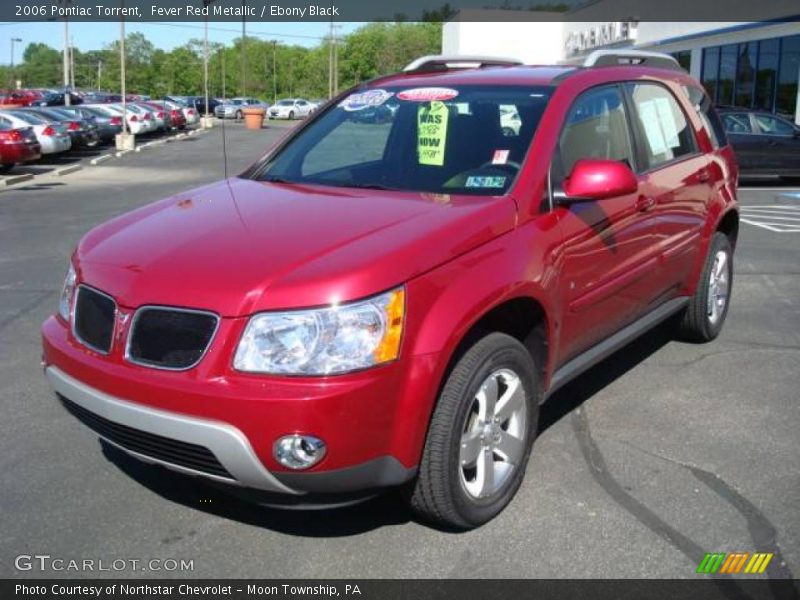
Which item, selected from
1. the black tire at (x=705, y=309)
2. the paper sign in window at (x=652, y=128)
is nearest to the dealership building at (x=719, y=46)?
the black tire at (x=705, y=309)

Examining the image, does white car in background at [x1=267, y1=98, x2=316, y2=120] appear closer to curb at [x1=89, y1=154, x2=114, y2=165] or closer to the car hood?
curb at [x1=89, y1=154, x2=114, y2=165]

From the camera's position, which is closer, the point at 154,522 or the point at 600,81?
the point at 154,522

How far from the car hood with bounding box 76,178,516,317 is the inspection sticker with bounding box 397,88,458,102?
0.79 meters

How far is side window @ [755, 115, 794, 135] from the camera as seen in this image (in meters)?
16.4

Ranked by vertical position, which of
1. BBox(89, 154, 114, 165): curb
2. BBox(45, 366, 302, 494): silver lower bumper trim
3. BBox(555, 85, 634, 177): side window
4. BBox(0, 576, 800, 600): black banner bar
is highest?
BBox(555, 85, 634, 177): side window

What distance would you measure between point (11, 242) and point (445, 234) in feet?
28.8

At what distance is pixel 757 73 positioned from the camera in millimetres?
25938

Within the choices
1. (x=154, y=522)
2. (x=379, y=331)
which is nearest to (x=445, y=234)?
(x=379, y=331)

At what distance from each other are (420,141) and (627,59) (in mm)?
1771

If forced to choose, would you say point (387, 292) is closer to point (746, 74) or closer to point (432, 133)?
point (432, 133)

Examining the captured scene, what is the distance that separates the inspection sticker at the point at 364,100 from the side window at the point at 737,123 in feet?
44.3

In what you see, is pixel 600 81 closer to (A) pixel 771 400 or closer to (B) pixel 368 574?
(A) pixel 771 400

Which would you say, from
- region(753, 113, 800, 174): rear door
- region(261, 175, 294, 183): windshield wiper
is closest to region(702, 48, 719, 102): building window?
region(753, 113, 800, 174): rear door

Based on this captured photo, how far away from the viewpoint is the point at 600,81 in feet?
14.6
